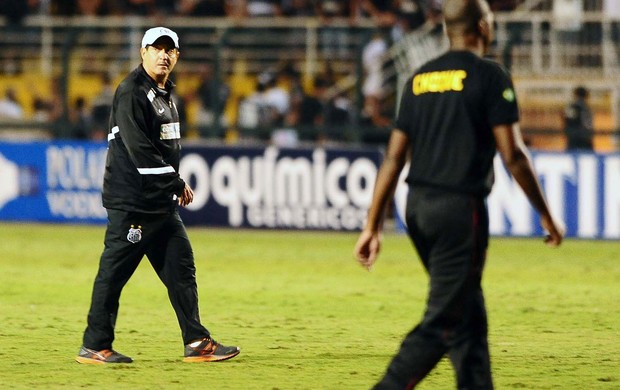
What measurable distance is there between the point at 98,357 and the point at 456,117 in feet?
11.5

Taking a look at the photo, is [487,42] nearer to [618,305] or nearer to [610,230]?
[618,305]

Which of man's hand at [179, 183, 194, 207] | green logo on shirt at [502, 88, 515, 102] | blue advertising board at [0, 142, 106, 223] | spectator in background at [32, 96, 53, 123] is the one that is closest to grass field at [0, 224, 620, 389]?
man's hand at [179, 183, 194, 207]

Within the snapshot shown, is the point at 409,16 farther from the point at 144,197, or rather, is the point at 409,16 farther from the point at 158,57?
the point at 144,197

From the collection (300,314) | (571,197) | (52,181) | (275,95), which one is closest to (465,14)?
(300,314)

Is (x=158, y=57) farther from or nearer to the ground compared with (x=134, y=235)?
farther from the ground

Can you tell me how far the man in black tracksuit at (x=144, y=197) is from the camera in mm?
8367

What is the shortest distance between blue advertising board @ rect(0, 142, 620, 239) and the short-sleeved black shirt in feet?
41.2

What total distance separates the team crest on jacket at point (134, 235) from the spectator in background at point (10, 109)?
13638 millimetres

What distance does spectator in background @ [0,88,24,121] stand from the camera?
2152 cm

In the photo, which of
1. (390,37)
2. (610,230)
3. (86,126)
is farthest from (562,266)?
(86,126)

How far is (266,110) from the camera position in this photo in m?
21.0

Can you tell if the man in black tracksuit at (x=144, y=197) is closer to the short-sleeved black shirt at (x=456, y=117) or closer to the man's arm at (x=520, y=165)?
the short-sleeved black shirt at (x=456, y=117)

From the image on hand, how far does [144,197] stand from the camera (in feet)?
27.7

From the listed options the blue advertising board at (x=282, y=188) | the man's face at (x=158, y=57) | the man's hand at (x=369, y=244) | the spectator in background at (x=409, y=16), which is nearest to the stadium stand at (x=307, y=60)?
the blue advertising board at (x=282, y=188)
